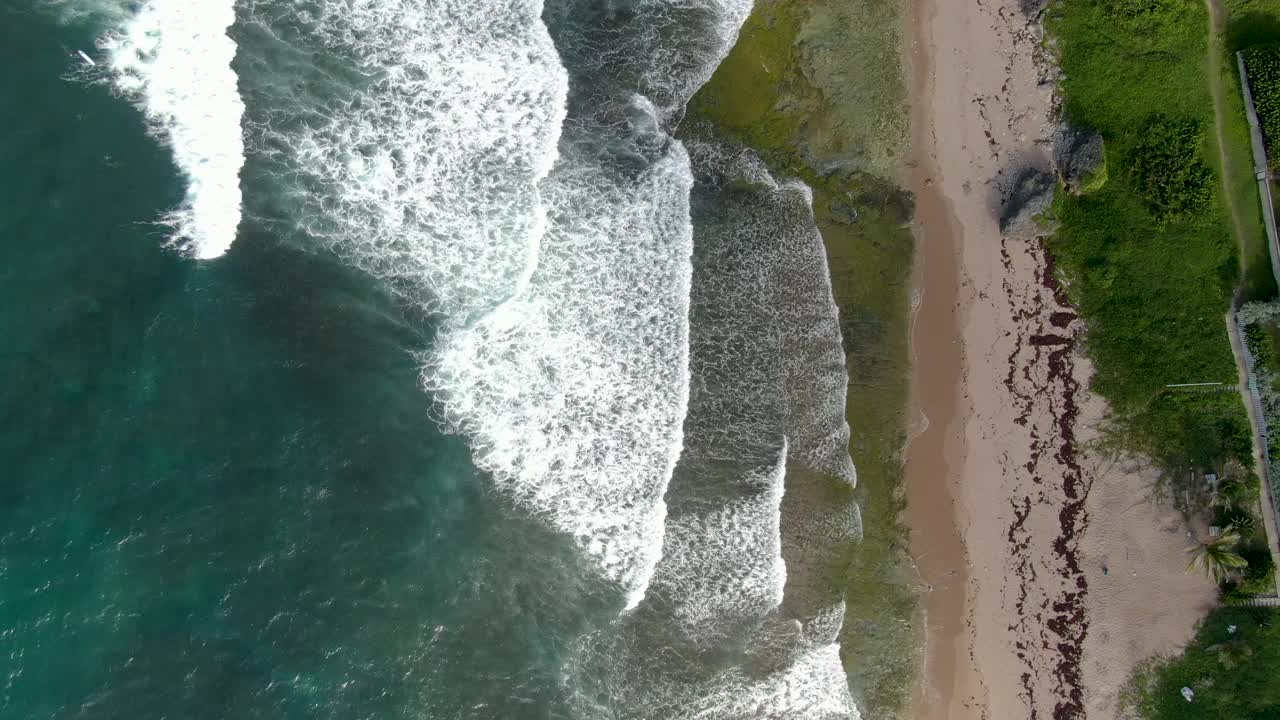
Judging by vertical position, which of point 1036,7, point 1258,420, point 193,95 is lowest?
point 1258,420

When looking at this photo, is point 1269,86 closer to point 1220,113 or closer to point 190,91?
point 1220,113

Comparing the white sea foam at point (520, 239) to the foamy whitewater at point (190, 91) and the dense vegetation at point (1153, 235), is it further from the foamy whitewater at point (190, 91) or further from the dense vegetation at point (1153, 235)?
the dense vegetation at point (1153, 235)

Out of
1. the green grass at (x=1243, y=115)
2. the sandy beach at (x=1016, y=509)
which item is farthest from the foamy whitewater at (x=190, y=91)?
the green grass at (x=1243, y=115)

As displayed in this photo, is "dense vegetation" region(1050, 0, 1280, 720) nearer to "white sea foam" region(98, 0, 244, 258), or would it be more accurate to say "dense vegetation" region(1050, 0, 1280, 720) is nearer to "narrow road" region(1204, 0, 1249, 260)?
"narrow road" region(1204, 0, 1249, 260)

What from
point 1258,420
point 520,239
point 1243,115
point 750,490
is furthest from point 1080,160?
point 520,239

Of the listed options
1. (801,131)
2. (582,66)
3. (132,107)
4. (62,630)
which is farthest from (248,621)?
(801,131)
